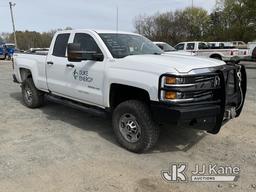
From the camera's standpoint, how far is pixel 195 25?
56.7 meters

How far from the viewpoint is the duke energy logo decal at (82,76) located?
5.24 metres

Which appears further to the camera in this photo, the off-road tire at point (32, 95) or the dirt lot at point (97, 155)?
the off-road tire at point (32, 95)

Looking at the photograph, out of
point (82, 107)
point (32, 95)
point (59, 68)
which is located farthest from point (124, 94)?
point (32, 95)

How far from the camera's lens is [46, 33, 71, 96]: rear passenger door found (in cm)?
584

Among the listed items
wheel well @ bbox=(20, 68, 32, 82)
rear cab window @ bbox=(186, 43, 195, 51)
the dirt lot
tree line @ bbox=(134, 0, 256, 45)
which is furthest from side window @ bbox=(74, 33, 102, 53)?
tree line @ bbox=(134, 0, 256, 45)

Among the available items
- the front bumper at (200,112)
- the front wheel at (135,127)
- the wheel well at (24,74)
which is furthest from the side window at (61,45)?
the front bumper at (200,112)

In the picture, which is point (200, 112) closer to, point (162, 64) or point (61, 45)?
point (162, 64)

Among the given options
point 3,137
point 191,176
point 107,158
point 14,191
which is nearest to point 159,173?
point 191,176

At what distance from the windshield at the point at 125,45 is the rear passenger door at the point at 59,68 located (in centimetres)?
105

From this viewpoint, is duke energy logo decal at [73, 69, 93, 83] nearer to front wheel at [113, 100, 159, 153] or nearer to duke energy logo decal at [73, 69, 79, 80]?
duke energy logo decal at [73, 69, 79, 80]

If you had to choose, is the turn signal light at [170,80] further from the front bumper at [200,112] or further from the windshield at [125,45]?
the windshield at [125,45]

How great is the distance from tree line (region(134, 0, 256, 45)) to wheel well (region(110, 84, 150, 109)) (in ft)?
141

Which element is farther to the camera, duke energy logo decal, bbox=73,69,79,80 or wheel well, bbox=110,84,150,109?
duke energy logo decal, bbox=73,69,79,80

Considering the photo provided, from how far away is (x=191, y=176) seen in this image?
12.9 feet
